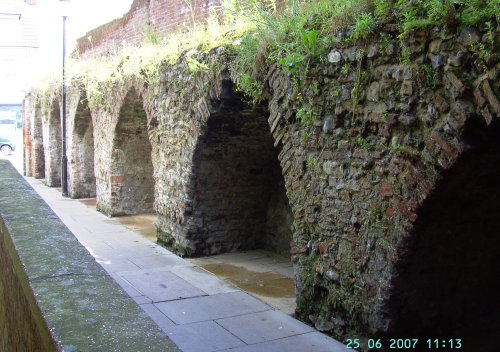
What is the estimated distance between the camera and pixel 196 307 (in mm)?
5520

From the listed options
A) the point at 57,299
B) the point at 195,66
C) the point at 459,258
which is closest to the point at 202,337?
the point at 459,258

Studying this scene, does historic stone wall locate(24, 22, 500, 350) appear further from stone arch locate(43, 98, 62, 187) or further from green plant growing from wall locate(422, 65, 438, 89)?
stone arch locate(43, 98, 62, 187)

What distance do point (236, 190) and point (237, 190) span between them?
0.6 inches

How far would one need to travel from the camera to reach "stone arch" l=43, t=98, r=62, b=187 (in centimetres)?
1558

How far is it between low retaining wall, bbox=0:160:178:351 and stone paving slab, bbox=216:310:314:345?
2038 millimetres

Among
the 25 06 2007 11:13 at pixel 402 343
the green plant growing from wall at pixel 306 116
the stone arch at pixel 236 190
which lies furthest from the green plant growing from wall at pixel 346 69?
the stone arch at pixel 236 190

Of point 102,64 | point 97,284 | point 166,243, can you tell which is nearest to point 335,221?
point 97,284

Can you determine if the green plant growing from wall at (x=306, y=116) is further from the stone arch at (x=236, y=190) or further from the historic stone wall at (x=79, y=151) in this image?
the historic stone wall at (x=79, y=151)

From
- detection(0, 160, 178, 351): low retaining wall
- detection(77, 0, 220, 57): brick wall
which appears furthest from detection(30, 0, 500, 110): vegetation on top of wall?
detection(0, 160, 178, 351): low retaining wall

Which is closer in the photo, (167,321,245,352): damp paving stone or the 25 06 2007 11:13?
the 25 06 2007 11:13

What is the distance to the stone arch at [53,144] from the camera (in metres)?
15.6

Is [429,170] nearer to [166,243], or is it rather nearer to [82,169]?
[166,243]

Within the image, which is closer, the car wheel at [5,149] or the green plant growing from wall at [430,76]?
the green plant growing from wall at [430,76]

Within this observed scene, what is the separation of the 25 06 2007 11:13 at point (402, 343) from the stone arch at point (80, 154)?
10.2 meters
